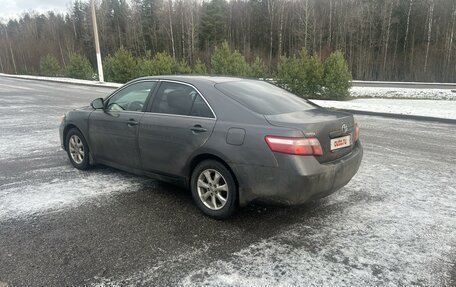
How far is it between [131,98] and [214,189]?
201cm

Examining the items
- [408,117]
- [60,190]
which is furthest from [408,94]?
[60,190]

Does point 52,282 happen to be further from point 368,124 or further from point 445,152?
point 368,124

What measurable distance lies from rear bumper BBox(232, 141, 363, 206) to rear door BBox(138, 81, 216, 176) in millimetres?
686

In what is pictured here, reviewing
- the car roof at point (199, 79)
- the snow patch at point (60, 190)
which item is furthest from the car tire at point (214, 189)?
the snow patch at point (60, 190)

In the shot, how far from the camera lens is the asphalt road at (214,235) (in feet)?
9.27

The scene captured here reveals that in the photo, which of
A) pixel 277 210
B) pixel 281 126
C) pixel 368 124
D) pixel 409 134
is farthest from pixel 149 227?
pixel 368 124

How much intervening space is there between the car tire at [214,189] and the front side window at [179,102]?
2.00 feet

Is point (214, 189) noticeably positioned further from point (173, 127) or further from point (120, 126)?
point (120, 126)

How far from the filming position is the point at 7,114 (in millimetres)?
12398

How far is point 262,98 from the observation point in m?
4.14

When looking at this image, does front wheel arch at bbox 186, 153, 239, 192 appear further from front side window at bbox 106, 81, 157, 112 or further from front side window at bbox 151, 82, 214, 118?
front side window at bbox 106, 81, 157, 112

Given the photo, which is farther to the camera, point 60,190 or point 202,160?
point 60,190

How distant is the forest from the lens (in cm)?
4244

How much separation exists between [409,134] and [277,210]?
6.55m
